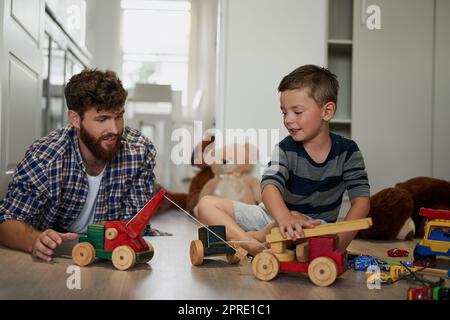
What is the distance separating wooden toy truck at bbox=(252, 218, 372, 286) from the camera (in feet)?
3.42

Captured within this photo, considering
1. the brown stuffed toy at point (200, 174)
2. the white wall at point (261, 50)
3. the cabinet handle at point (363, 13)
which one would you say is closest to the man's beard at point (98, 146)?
the white wall at point (261, 50)

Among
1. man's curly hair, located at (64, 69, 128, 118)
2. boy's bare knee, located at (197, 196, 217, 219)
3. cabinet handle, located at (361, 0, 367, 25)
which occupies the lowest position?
boy's bare knee, located at (197, 196, 217, 219)

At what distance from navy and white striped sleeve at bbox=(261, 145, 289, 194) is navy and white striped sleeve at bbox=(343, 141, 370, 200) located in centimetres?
15

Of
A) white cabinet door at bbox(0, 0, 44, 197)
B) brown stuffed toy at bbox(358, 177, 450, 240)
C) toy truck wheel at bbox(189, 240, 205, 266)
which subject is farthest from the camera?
brown stuffed toy at bbox(358, 177, 450, 240)

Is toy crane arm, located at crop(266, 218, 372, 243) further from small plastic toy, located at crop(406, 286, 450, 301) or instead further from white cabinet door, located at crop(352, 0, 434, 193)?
white cabinet door, located at crop(352, 0, 434, 193)

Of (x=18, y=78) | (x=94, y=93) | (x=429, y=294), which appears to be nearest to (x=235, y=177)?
(x=18, y=78)

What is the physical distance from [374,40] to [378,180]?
67cm

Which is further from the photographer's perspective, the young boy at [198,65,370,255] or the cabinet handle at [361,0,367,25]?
the cabinet handle at [361,0,367,25]

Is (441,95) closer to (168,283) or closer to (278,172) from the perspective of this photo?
(278,172)

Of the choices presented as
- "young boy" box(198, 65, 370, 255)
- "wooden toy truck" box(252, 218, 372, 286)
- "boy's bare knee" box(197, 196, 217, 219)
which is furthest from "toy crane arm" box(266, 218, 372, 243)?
"boy's bare knee" box(197, 196, 217, 219)

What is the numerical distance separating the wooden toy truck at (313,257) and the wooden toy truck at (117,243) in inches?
10.8

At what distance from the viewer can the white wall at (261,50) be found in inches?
100

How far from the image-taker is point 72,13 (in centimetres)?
374
